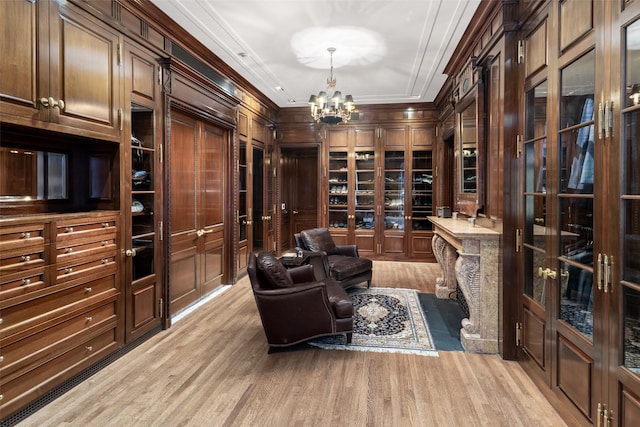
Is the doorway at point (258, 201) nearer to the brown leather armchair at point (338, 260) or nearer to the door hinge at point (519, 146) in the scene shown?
the brown leather armchair at point (338, 260)

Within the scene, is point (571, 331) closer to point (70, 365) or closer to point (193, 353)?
point (193, 353)

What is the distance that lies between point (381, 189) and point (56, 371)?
5.70 m

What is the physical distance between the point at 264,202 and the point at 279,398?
4335 millimetres

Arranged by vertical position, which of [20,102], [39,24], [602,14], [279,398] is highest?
[39,24]

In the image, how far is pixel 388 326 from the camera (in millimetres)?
3539

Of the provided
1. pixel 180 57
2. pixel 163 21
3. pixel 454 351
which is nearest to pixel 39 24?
pixel 163 21

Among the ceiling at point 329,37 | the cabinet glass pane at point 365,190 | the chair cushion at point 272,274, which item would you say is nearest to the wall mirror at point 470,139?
the ceiling at point 329,37

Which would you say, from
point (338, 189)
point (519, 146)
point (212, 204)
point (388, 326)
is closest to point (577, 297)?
point (519, 146)

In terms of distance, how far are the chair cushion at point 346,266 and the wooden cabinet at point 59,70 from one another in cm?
292

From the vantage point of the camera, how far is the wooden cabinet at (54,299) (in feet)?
6.52

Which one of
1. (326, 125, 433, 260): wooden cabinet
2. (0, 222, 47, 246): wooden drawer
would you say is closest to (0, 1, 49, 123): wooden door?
(0, 222, 47, 246): wooden drawer

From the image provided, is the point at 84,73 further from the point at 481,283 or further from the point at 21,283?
the point at 481,283

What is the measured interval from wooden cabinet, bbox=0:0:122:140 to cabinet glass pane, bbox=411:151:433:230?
5403 mm

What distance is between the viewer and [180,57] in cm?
368
